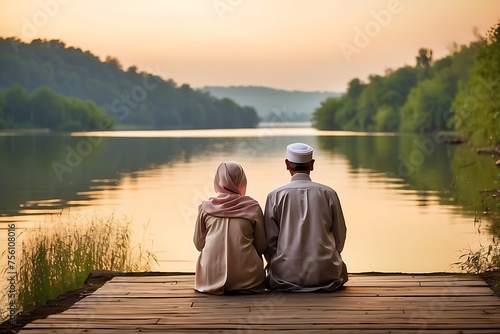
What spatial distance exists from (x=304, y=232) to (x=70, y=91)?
9425 centimetres

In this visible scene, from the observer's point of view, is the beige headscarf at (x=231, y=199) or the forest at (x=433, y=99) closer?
the beige headscarf at (x=231, y=199)

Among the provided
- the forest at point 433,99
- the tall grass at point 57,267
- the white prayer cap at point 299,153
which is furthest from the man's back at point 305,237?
the forest at point 433,99

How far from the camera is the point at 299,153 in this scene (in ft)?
18.4

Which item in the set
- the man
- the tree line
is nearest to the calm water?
the man

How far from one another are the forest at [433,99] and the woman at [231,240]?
18.6 metres

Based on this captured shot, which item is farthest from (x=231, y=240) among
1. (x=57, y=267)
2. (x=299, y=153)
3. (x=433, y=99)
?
(x=433, y=99)

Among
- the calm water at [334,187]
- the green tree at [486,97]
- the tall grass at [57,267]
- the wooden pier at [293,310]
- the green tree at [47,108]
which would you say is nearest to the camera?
the wooden pier at [293,310]

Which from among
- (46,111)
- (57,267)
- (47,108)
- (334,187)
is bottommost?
(334,187)

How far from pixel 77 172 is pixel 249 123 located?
91.5 metres

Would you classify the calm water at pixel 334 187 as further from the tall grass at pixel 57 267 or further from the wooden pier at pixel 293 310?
the wooden pier at pixel 293 310

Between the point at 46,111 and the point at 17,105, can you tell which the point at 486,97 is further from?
the point at 17,105

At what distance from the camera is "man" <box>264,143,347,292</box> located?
554 centimetres

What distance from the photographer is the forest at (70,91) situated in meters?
92.6

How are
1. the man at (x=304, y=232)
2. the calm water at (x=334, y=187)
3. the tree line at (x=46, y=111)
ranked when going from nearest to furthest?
the man at (x=304, y=232), the calm water at (x=334, y=187), the tree line at (x=46, y=111)
